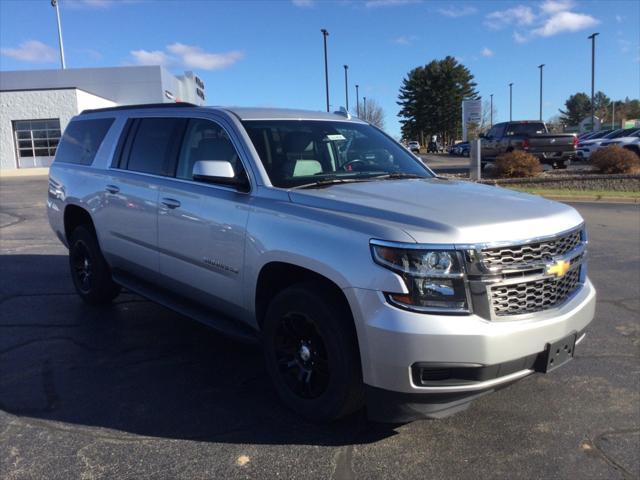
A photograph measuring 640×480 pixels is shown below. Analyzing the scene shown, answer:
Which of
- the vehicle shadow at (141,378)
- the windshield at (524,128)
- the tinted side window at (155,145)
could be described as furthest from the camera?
the windshield at (524,128)

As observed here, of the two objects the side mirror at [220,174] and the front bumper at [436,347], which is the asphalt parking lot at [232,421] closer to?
the front bumper at [436,347]

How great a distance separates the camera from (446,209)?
315 cm

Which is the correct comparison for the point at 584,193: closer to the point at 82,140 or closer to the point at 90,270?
the point at 82,140

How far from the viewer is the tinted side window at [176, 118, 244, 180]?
411 centimetres

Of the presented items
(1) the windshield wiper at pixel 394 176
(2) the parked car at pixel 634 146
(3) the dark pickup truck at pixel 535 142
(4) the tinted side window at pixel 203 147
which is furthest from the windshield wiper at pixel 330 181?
(2) the parked car at pixel 634 146

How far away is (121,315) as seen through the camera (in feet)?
18.6

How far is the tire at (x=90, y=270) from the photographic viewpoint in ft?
18.5

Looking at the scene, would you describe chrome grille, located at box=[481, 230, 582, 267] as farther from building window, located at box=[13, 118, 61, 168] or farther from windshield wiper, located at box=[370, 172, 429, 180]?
building window, located at box=[13, 118, 61, 168]

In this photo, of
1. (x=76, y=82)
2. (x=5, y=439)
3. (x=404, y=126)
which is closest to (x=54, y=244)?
(x=5, y=439)

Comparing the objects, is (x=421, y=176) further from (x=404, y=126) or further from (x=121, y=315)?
(x=404, y=126)

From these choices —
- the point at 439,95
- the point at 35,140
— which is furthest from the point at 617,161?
the point at 439,95

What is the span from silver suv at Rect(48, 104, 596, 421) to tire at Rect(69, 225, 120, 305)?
63cm

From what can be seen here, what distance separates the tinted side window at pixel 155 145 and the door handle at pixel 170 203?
0.25m

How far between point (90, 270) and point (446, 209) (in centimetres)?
401
